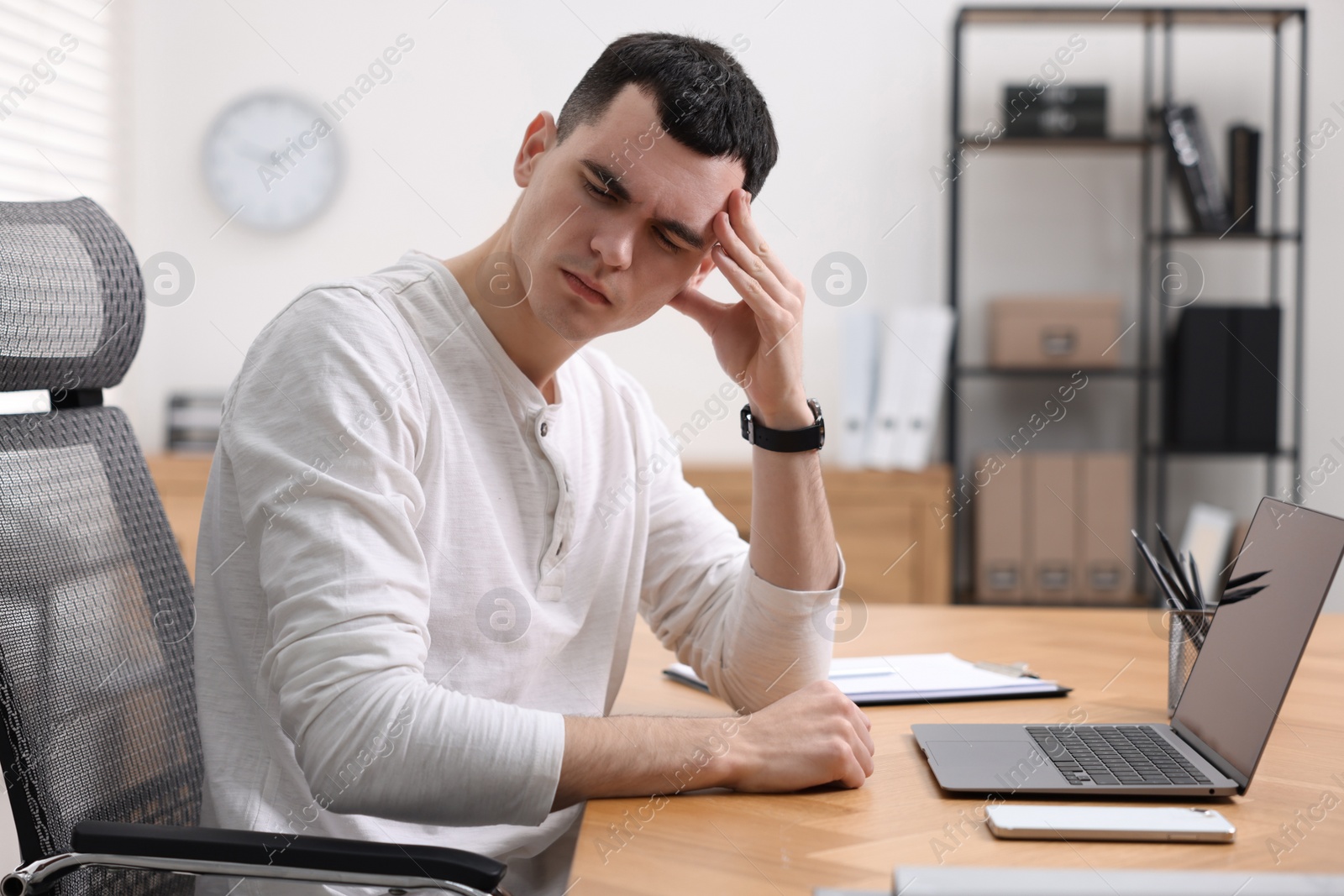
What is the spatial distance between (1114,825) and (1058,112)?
8.98ft

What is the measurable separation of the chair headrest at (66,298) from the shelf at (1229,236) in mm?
2762

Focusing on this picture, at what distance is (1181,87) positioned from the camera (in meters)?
3.21

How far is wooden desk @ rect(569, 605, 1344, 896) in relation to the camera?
679mm

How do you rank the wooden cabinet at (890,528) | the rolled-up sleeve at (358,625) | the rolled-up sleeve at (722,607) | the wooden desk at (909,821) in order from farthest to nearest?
the wooden cabinet at (890,528)
the rolled-up sleeve at (722,607)
the rolled-up sleeve at (358,625)
the wooden desk at (909,821)

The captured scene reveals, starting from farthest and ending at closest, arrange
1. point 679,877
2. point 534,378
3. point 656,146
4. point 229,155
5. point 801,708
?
1. point 229,155
2. point 534,378
3. point 656,146
4. point 801,708
5. point 679,877

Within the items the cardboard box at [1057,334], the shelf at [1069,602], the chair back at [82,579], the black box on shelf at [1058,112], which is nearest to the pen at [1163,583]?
the chair back at [82,579]

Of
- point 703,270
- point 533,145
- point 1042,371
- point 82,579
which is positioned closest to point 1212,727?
point 703,270

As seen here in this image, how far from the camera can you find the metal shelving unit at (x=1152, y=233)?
2986 mm

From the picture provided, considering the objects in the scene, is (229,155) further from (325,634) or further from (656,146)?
(325,634)

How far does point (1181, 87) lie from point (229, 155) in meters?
2.88

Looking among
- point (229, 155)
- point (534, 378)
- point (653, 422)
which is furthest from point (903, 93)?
point (534, 378)

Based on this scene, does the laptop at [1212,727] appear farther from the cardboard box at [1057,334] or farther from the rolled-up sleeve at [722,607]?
the cardboard box at [1057,334]

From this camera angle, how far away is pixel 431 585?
0.96 meters

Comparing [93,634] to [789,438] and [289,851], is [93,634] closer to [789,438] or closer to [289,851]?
[289,851]
